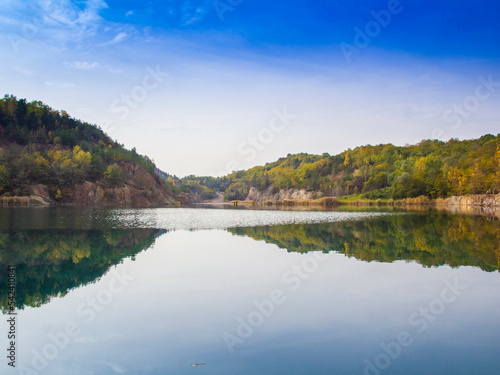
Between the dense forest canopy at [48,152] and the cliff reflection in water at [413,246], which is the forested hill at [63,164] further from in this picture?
the cliff reflection in water at [413,246]

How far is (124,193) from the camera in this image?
5423 inches

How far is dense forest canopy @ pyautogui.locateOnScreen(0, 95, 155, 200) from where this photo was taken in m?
106

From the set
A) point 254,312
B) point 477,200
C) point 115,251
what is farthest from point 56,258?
point 477,200

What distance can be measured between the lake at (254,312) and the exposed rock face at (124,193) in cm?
9887

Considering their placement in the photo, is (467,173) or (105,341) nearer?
(105,341)

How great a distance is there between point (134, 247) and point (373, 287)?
48.4 ft

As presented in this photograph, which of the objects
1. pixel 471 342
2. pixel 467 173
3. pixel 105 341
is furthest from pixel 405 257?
pixel 467 173

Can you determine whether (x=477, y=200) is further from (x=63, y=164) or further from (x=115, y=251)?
(x=63, y=164)

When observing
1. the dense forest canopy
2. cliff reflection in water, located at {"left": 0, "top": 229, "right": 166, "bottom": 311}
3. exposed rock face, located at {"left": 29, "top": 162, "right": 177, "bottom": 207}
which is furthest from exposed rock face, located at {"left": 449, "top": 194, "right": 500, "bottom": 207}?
the dense forest canopy

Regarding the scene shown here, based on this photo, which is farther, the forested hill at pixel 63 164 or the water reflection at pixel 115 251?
the forested hill at pixel 63 164

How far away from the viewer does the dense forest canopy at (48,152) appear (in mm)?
105950

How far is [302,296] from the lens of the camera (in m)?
11.1

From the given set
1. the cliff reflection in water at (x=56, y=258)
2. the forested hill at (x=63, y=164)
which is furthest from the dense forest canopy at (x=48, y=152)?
the cliff reflection in water at (x=56, y=258)

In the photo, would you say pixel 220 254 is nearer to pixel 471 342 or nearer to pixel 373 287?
pixel 373 287
